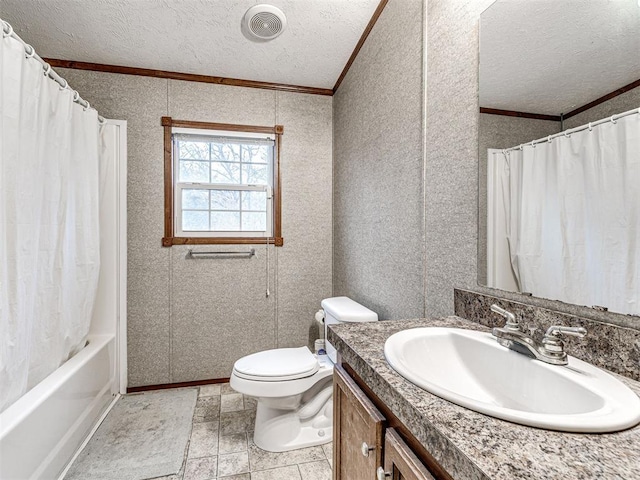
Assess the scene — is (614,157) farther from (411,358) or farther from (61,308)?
(61,308)

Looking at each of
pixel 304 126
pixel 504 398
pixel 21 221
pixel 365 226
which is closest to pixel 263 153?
pixel 304 126

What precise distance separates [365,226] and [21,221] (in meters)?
1.67

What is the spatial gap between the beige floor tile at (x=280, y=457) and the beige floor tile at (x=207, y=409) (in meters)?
0.41

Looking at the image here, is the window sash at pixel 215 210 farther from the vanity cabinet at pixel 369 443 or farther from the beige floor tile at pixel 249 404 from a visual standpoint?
the vanity cabinet at pixel 369 443

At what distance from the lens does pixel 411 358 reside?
814mm

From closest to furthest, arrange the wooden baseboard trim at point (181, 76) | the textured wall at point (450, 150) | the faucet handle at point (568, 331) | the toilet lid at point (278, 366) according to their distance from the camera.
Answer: the faucet handle at point (568, 331) → the textured wall at point (450, 150) → the toilet lid at point (278, 366) → the wooden baseboard trim at point (181, 76)

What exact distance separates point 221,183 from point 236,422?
66.2 inches

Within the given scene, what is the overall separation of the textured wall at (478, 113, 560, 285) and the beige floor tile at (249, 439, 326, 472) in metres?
1.30

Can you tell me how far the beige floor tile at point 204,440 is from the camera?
167 centimetres

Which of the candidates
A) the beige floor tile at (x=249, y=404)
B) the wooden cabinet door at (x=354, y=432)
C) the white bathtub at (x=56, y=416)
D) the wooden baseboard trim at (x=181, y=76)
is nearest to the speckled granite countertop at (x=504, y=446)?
the wooden cabinet door at (x=354, y=432)

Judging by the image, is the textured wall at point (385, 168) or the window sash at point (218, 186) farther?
the window sash at point (218, 186)

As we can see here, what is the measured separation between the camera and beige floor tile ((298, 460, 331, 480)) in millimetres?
1514

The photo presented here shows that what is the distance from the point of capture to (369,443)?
0.72 meters

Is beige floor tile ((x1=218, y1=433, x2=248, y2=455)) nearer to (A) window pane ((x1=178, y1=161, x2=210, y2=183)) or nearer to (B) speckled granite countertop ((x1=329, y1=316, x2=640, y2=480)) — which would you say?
(B) speckled granite countertop ((x1=329, y1=316, x2=640, y2=480))
